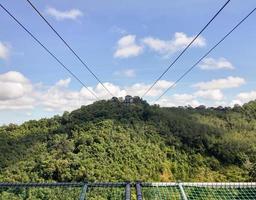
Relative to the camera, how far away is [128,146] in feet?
115

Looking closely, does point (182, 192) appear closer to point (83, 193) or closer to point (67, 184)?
point (83, 193)

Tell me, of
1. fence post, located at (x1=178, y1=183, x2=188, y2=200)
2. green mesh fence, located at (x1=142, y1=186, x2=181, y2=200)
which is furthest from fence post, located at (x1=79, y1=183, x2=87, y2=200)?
fence post, located at (x1=178, y1=183, x2=188, y2=200)

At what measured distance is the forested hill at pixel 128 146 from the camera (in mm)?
28516

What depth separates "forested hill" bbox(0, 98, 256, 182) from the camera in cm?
2852

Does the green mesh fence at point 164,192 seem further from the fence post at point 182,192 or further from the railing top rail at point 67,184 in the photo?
the railing top rail at point 67,184

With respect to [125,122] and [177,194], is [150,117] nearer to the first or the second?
[125,122]

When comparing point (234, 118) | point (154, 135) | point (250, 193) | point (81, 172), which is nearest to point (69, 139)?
point (81, 172)

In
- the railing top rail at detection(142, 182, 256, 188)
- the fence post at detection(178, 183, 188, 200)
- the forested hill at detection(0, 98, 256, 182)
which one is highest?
the forested hill at detection(0, 98, 256, 182)

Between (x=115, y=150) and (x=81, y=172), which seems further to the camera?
(x=115, y=150)

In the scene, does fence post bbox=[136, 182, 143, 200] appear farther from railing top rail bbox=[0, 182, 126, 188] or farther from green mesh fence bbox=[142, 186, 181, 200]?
green mesh fence bbox=[142, 186, 181, 200]

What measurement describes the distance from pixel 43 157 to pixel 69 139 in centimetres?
367

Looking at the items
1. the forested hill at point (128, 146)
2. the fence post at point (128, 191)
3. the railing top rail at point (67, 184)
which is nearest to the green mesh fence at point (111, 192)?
the railing top rail at point (67, 184)

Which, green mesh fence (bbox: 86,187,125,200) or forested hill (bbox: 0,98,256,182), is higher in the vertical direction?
forested hill (bbox: 0,98,256,182)

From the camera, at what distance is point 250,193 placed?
11.3 ft
